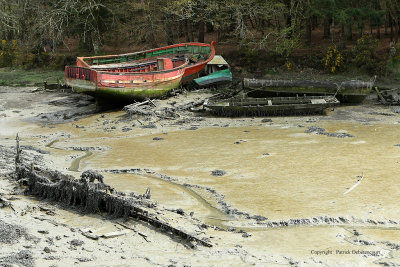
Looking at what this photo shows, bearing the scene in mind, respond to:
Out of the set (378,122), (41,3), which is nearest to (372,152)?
(378,122)

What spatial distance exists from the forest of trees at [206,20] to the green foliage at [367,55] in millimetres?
918

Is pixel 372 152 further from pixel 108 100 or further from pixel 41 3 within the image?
pixel 41 3

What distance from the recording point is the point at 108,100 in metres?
27.1

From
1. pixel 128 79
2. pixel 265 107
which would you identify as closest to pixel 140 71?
pixel 128 79

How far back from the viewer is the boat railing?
25434mm

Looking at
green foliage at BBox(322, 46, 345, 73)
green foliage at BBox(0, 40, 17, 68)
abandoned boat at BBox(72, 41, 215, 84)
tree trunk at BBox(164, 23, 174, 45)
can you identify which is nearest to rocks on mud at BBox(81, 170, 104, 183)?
abandoned boat at BBox(72, 41, 215, 84)

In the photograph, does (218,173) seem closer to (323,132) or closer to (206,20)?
(323,132)

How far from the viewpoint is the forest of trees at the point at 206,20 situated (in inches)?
1243

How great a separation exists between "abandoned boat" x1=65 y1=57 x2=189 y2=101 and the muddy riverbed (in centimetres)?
120

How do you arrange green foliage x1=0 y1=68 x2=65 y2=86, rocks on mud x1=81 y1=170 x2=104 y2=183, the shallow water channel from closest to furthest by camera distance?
rocks on mud x1=81 y1=170 x2=104 y2=183 < the shallow water channel < green foliage x1=0 y1=68 x2=65 y2=86

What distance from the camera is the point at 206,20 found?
33.8 meters

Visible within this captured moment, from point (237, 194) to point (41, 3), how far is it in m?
29.9

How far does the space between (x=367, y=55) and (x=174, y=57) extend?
449 inches

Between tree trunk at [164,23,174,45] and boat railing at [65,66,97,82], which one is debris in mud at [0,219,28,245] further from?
tree trunk at [164,23,174,45]
